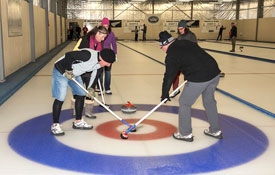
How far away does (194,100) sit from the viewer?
470 centimetres

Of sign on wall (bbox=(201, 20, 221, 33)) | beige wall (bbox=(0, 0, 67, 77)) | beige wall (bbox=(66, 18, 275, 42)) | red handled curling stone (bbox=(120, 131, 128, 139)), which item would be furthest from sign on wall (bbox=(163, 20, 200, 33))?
red handled curling stone (bbox=(120, 131, 128, 139))

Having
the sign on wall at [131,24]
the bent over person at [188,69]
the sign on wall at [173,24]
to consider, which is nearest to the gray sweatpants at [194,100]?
the bent over person at [188,69]

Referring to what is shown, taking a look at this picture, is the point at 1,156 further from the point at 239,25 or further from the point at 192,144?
the point at 239,25

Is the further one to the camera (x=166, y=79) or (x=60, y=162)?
(x=166, y=79)

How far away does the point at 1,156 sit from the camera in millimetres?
4305

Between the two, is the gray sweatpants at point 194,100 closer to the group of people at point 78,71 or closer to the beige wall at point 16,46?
the group of people at point 78,71

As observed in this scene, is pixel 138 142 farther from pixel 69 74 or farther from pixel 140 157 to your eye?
pixel 69 74

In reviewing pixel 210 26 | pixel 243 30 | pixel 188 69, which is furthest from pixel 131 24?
pixel 188 69

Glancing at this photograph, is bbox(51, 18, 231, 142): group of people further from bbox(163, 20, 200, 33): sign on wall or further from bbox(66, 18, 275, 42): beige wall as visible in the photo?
bbox(163, 20, 200, 33): sign on wall

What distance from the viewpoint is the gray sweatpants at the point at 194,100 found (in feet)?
15.2

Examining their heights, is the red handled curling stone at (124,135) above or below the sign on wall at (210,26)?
below

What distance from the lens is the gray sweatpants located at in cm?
462

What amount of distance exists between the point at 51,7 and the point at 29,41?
1121cm

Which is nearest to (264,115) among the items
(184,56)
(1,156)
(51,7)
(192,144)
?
(192,144)
